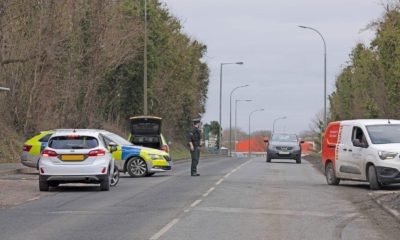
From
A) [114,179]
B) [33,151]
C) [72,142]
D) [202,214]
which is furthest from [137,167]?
[202,214]

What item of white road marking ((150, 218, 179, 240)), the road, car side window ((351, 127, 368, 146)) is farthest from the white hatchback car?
car side window ((351, 127, 368, 146))

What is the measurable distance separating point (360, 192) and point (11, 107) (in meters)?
25.3

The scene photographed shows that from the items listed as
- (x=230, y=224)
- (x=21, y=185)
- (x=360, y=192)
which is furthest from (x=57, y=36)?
(x=230, y=224)

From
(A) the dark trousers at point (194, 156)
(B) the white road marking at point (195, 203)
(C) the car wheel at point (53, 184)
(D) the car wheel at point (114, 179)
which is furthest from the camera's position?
(A) the dark trousers at point (194, 156)

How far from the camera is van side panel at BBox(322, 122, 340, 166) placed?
2286cm

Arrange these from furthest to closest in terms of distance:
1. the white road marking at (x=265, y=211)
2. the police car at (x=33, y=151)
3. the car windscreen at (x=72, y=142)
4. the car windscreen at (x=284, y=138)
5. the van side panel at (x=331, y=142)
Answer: the car windscreen at (x=284, y=138)
the police car at (x=33, y=151)
the van side panel at (x=331, y=142)
the car windscreen at (x=72, y=142)
the white road marking at (x=265, y=211)

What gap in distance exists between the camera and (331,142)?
23.2m

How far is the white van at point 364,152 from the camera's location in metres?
19.9

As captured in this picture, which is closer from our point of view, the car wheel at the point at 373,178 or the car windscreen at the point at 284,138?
the car wheel at the point at 373,178

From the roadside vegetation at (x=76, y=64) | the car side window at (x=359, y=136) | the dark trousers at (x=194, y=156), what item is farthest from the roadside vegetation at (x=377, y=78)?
the car side window at (x=359, y=136)

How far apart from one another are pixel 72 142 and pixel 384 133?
810cm

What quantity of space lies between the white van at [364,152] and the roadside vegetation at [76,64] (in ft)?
52.5

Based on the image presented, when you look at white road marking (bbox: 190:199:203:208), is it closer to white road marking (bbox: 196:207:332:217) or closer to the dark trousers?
white road marking (bbox: 196:207:332:217)

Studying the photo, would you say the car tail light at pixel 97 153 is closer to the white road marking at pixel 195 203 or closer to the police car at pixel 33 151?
the white road marking at pixel 195 203
